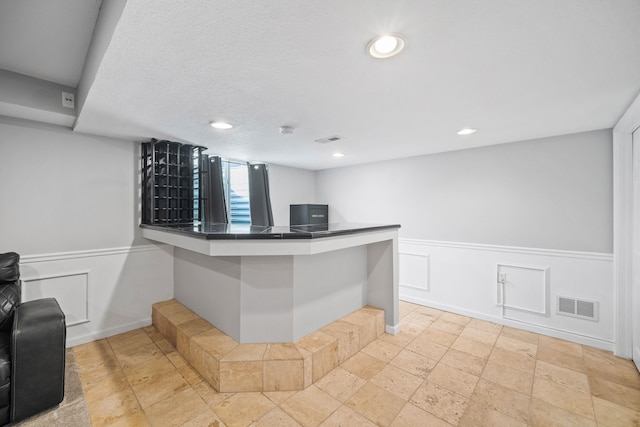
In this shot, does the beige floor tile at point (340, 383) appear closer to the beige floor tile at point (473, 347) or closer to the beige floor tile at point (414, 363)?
the beige floor tile at point (414, 363)

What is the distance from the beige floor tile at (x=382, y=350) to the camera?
238 cm

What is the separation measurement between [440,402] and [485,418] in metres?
0.27

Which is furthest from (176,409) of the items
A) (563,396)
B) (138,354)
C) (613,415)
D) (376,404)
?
(613,415)

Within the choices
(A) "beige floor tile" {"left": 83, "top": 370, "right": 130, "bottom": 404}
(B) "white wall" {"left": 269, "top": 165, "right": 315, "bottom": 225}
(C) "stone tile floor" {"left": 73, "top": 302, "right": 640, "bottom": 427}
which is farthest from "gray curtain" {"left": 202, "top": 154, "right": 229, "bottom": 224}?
(A) "beige floor tile" {"left": 83, "top": 370, "right": 130, "bottom": 404}

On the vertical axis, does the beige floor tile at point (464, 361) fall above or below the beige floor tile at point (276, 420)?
below

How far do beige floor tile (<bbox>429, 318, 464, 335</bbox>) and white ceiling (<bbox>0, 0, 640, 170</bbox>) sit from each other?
7.14 ft

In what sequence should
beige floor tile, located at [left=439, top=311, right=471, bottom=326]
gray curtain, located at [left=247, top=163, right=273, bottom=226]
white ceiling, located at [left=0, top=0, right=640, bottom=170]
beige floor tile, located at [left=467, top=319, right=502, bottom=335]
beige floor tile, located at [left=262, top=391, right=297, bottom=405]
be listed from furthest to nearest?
gray curtain, located at [left=247, top=163, right=273, bottom=226], beige floor tile, located at [left=439, top=311, right=471, bottom=326], beige floor tile, located at [left=467, top=319, right=502, bottom=335], beige floor tile, located at [left=262, top=391, right=297, bottom=405], white ceiling, located at [left=0, top=0, right=640, bottom=170]

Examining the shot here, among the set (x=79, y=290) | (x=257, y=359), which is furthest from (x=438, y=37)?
(x=79, y=290)

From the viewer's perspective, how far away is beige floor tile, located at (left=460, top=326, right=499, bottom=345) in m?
2.74

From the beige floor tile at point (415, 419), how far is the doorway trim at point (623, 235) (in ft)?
7.16

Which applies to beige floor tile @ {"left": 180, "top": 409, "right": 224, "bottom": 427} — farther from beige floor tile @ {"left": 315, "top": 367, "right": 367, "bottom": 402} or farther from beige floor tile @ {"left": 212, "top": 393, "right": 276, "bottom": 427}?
beige floor tile @ {"left": 315, "top": 367, "right": 367, "bottom": 402}

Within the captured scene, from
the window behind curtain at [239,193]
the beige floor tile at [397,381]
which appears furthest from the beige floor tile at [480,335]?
the window behind curtain at [239,193]

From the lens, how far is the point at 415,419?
5.49ft

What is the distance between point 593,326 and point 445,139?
241cm
